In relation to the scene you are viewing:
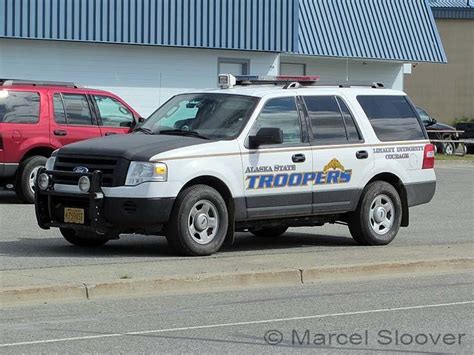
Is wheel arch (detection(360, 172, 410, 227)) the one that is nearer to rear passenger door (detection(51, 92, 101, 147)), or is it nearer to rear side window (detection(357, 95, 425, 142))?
rear side window (detection(357, 95, 425, 142))

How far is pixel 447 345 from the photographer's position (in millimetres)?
8000

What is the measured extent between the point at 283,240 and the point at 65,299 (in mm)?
4999

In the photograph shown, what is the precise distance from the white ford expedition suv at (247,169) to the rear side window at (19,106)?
496cm

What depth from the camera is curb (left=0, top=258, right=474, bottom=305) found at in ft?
31.8

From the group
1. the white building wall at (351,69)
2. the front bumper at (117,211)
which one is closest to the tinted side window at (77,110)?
the front bumper at (117,211)

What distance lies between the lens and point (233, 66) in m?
30.4

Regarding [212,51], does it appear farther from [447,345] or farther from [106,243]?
[447,345]

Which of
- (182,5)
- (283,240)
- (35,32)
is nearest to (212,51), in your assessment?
(182,5)

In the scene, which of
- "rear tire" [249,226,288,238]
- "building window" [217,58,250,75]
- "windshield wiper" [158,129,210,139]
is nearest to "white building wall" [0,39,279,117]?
"building window" [217,58,250,75]

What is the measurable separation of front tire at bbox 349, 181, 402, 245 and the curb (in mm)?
1467

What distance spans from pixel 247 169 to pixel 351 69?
2254 cm

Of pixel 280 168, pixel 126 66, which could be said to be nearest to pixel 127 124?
pixel 280 168

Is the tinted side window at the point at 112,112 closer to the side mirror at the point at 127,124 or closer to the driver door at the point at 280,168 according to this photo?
the side mirror at the point at 127,124

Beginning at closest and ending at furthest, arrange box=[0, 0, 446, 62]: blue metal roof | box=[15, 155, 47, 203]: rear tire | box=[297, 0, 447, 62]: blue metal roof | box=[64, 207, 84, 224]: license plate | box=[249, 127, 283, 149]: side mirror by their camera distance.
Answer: box=[64, 207, 84, 224]: license plate < box=[249, 127, 283, 149]: side mirror < box=[15, 155, 47, 203]: rear tire < box=[0, 0, 446, 62]: blue metal roof < box=[297, 0, 447, 62]: blue metal roof
